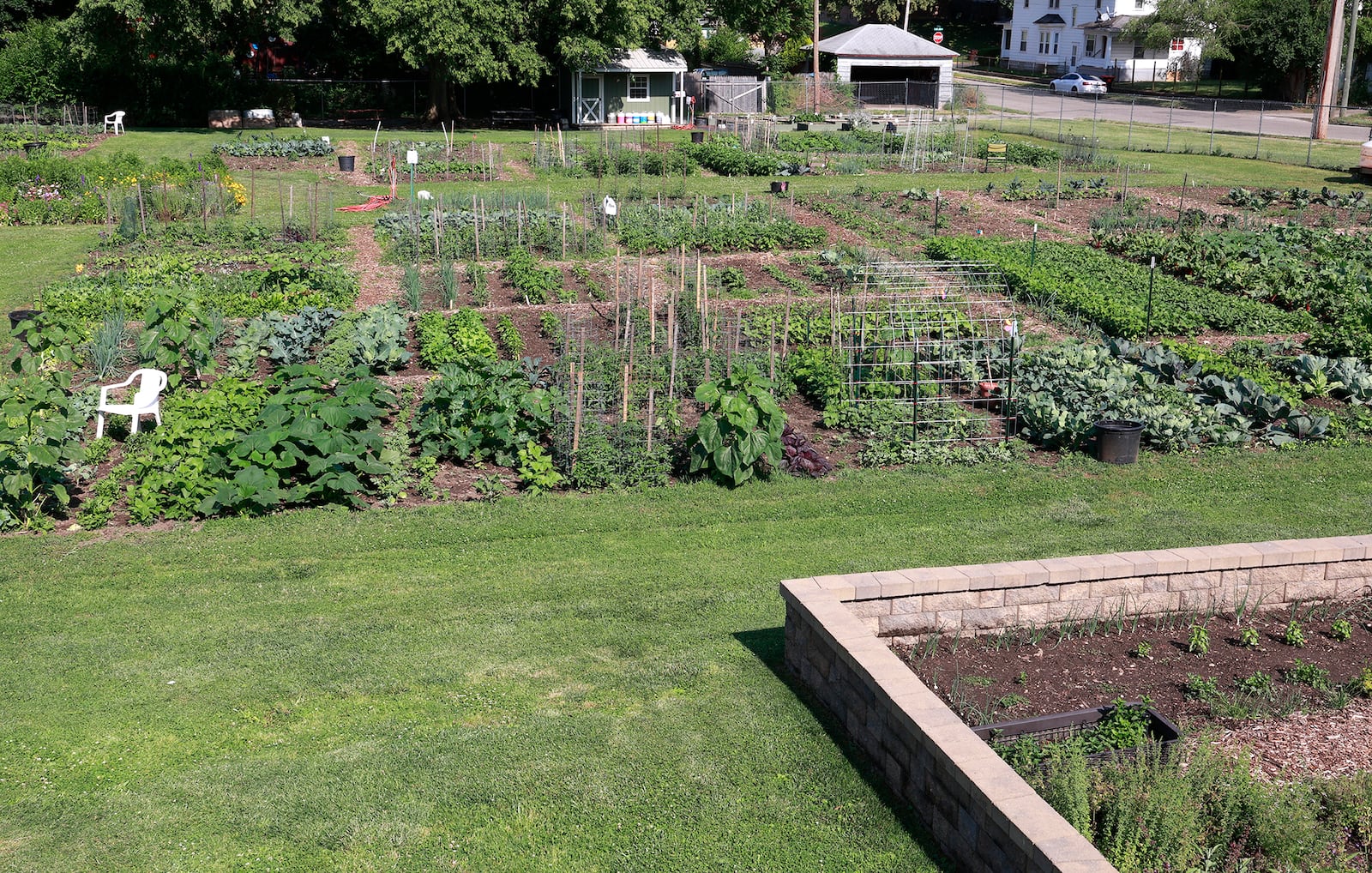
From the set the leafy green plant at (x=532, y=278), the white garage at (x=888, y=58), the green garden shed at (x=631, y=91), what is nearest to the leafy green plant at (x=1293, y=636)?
the leafy green plant at (x=532, y=278)

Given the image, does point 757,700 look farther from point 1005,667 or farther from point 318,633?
point 318,633

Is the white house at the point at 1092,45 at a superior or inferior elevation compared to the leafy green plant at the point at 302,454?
superior

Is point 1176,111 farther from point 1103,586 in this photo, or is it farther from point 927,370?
point 1103,586

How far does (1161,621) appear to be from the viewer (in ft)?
25.6

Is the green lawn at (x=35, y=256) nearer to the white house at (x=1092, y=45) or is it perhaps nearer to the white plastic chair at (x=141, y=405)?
Answer: the white plastic chair at (x=141, y=405)

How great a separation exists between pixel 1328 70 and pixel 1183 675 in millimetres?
37531

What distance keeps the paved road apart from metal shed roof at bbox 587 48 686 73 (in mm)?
12482

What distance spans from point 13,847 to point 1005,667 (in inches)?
205

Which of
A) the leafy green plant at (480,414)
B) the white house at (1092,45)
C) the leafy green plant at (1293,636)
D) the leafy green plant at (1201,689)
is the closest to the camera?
the leafy green plant at (1201,689)

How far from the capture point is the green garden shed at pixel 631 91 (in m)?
42.0

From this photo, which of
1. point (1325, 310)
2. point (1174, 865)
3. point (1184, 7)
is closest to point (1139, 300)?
point (1325, 310)

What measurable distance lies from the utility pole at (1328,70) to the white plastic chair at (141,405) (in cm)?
3544

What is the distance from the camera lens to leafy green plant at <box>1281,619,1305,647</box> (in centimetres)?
752

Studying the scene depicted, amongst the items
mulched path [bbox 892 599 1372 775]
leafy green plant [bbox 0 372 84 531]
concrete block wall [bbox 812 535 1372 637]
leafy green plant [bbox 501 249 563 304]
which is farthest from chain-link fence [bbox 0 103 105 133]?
mulched path [bbox 892 599 1372 775]
